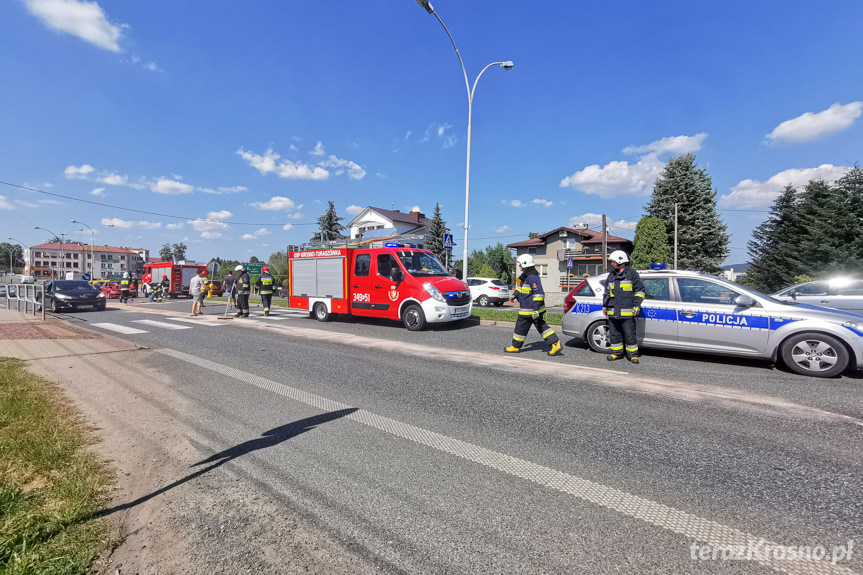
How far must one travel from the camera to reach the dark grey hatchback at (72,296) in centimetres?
1688

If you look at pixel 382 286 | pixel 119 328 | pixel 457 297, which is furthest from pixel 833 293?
pixel 119 328

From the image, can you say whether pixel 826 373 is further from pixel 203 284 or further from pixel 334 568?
pixel 203 284

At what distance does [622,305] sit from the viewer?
21.2ft

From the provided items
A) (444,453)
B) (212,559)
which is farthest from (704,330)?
(212,559)

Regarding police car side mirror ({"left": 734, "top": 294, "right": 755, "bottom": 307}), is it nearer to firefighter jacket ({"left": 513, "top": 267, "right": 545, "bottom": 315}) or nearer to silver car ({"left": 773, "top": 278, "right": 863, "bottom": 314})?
firefighter jacket ({"left": 513, "top": 267, "right": 545, "bottom": 315})

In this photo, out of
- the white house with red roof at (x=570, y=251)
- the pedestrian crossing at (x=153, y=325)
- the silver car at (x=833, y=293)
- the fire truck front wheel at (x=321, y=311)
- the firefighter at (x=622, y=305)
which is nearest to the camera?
the firefighter at (x=622, y=305)

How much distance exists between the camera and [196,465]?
3.07 metres

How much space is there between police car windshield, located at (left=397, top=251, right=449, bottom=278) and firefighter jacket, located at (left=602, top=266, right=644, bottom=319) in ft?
16.9

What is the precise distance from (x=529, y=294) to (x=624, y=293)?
162 centimetres

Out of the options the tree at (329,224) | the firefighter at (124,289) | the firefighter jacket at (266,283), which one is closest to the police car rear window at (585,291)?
the firefighter jacket at (266,283)

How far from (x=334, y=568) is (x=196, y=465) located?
1784 mm

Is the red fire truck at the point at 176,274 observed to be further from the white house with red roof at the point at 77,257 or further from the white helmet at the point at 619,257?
the white house with red roof at the point at 77,257

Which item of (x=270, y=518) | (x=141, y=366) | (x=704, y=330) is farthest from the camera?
(x=141, y=366)

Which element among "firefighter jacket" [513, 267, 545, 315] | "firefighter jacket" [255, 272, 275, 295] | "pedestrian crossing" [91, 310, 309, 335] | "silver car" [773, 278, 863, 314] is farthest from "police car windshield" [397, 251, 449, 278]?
"silver car" [773, 278, 863, 314]
